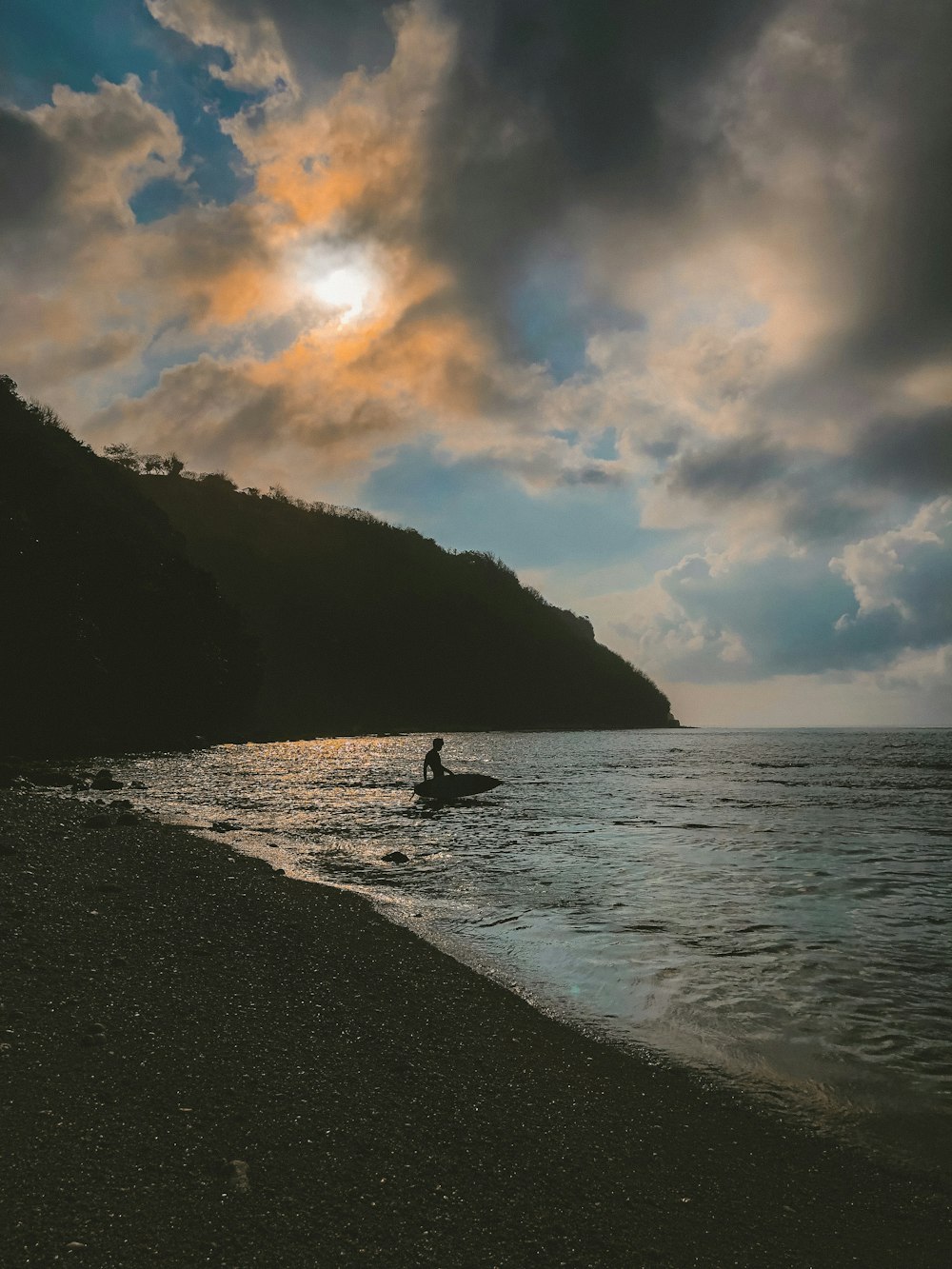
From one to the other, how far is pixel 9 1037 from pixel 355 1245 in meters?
3.21

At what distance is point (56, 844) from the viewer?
1219 centimetres

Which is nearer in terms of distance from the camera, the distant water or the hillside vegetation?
the distant water

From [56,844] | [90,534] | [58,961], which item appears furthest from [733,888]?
[90,534]

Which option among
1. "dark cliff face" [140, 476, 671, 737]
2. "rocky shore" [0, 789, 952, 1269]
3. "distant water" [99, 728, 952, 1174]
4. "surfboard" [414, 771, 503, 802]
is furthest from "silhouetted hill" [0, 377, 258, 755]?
"dark cliff face" [140, 476, 671, 737]

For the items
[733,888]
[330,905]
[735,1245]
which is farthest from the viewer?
[733,888]

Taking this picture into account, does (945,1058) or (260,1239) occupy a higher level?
(260,1239)

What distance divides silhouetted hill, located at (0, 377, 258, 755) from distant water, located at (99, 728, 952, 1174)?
27.8m

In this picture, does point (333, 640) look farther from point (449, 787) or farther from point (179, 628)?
point (449, 787)

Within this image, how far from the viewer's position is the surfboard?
2984cm

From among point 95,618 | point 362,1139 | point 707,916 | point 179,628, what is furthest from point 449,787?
point 179,628

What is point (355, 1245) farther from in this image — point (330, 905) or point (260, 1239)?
point (330, 905)

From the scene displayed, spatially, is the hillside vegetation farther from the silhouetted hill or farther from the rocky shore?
the rocky shore

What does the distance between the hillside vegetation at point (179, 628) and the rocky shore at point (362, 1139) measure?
51.4 metres

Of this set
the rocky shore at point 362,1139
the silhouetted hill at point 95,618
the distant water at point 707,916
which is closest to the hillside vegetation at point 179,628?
the silhouetted hill at point 95,618
